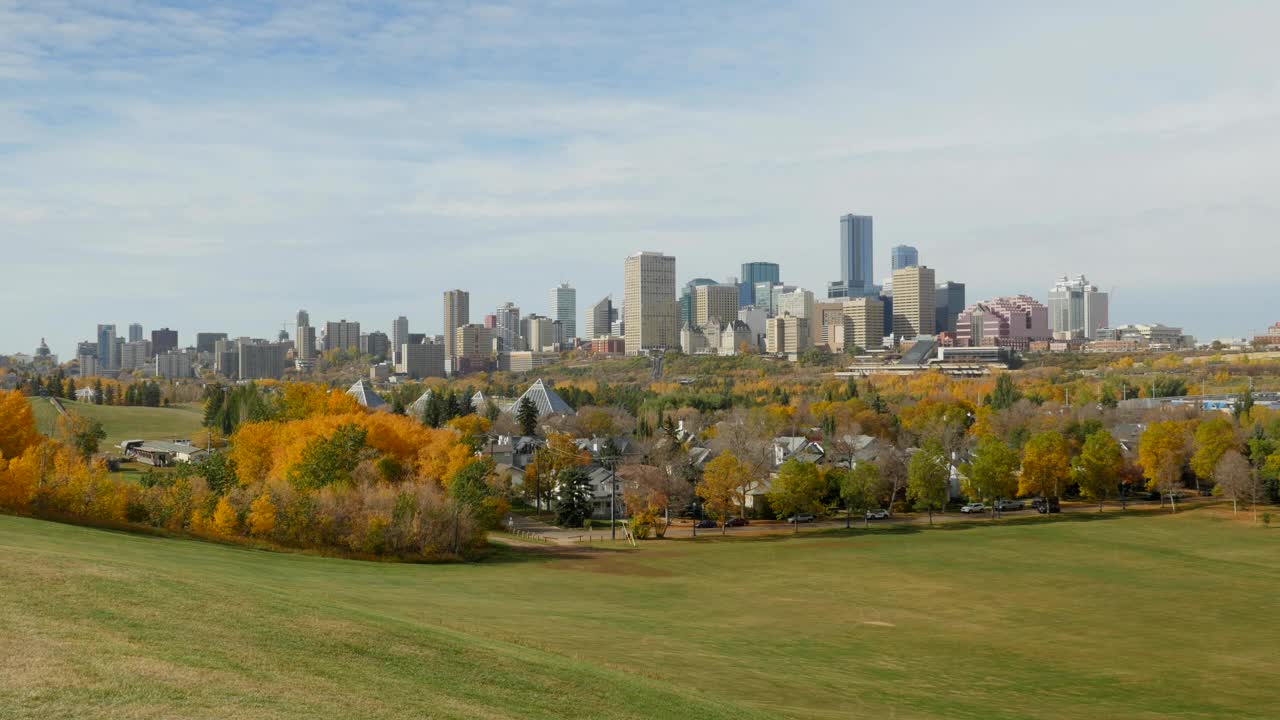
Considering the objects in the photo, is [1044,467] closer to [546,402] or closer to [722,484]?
[722,484]

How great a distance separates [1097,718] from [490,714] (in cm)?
1694

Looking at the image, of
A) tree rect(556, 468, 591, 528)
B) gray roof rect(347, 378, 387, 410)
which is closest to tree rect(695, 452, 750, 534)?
tree rect(556, 468, 591, 528)

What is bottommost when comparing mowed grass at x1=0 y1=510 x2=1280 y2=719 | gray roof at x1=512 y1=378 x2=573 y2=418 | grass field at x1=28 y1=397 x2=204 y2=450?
mowed grass at x1=0 y1=510 x2=1280 y2=719

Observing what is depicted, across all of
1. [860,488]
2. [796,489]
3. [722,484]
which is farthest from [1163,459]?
[722,484]

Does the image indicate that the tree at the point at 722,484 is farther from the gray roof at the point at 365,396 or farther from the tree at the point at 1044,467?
the gray roof at the point at 365,396

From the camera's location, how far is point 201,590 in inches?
1054

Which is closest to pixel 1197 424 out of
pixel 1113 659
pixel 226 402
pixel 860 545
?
pixel 860 545

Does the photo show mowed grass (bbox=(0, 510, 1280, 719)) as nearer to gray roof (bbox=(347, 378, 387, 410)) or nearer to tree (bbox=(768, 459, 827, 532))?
tree (bbox=(768, 459, 827, 532))

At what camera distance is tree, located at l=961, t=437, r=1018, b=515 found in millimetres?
77625

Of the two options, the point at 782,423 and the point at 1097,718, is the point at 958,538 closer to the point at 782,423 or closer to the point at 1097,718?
the point at 1097,718

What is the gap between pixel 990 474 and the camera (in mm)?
77625

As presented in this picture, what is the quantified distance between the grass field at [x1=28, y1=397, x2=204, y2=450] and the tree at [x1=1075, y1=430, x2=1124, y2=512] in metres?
108

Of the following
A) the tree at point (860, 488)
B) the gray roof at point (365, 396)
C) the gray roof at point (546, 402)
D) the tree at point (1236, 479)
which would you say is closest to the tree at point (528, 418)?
the gray roof at point (546, 402)

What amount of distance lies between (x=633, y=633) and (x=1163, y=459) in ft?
215
